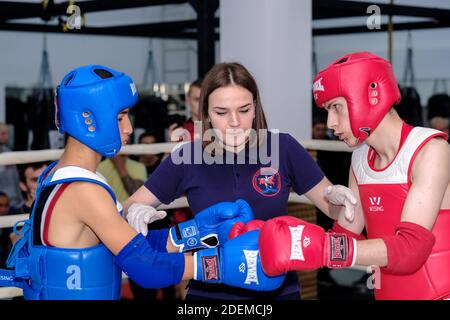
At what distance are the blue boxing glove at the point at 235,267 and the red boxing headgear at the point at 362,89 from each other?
1.38ft

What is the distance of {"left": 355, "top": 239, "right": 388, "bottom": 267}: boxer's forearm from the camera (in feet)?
5.92

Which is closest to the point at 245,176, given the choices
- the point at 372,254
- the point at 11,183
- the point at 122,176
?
the point at 372,254

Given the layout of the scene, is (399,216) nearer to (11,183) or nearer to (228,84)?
(228,84)

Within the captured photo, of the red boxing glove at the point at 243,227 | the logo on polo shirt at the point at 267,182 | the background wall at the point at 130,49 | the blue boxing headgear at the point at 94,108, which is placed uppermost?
the background wall at the point at 130,49

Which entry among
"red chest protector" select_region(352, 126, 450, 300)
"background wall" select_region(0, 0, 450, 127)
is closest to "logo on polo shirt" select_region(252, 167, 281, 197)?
"red chest protector" select_region(352, 126, 450, 300)

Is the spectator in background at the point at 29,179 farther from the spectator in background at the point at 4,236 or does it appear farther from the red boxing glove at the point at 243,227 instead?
the red boxing glove at the point at 243,227

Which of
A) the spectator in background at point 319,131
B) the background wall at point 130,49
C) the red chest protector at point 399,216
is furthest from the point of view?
the background wall at point 130,49

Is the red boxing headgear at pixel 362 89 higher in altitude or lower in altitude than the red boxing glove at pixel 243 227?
higher

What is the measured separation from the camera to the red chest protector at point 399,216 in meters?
1.88

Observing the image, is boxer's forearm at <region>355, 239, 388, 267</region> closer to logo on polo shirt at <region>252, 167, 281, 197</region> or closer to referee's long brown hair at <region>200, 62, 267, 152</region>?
logo on polo shirt at <region>252, 167, 281, 197</region>

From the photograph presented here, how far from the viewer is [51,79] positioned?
8609mm

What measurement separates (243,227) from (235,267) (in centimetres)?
17

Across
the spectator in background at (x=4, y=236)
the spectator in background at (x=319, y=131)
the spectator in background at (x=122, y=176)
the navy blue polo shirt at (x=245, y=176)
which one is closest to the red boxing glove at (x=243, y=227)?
the navy blue polo shirt at (x=245, y=176)

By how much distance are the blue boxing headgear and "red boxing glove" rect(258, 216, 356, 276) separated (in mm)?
456
